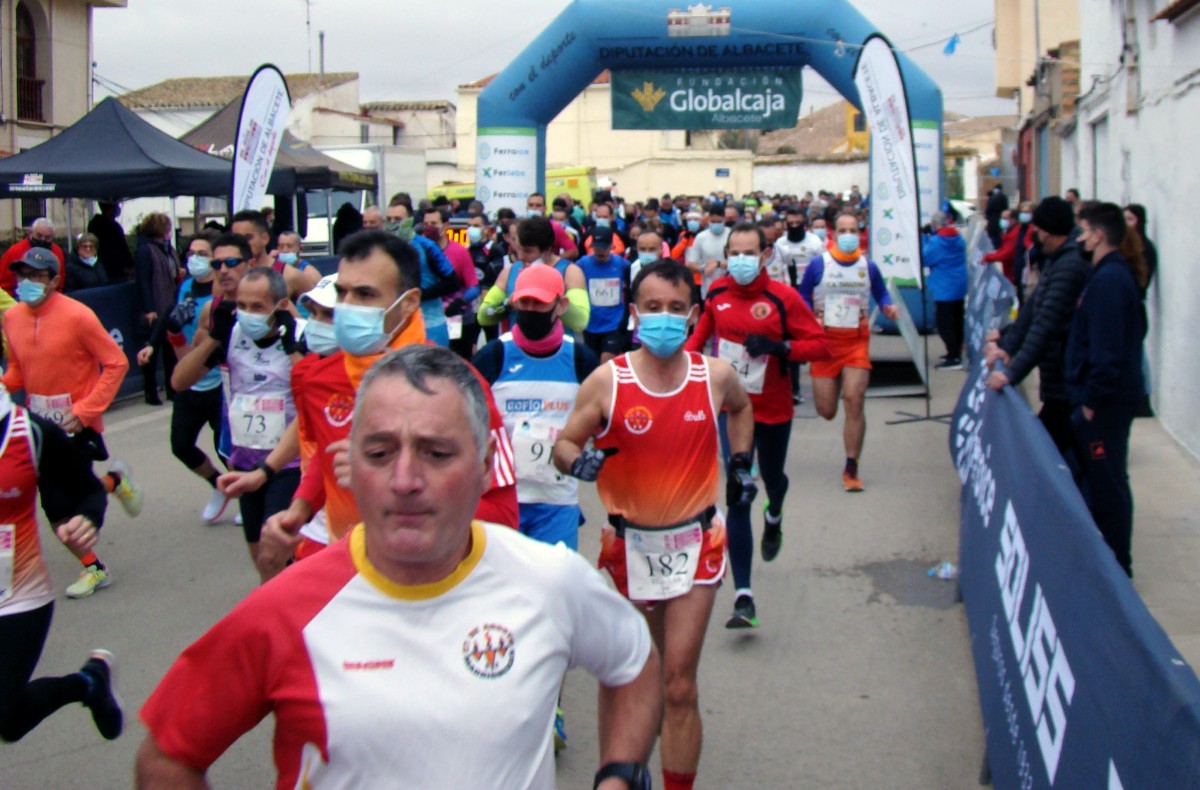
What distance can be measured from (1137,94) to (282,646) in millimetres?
12227

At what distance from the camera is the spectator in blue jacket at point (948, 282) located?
15195 mm

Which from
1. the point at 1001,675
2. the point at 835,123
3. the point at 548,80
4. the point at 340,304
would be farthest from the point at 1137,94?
the point at 835,123

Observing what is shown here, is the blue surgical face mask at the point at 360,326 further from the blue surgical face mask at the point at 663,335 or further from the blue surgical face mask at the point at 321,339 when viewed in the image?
the blue surgical face mask at the point at 663,335

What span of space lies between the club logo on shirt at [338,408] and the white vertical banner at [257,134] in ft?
24.7

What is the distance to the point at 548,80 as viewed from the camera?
60.1ft

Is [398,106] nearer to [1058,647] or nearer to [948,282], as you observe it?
[948,282]

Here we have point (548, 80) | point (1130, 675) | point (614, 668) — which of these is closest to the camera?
point (614, 668)

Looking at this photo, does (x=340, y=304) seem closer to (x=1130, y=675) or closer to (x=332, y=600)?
(x=332, y=600)

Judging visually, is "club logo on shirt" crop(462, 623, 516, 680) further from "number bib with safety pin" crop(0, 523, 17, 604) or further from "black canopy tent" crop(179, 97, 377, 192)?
"black canopy tent" crop(179, 97, 377, 192)

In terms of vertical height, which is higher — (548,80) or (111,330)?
(548,80)

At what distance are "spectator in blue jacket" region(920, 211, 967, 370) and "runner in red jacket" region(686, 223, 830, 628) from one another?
27.9 ft

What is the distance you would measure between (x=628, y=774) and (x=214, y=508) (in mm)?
7067

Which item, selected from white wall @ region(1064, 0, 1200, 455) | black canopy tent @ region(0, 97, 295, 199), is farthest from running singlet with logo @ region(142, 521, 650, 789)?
black canopy tent @ region(0, 97, 295, 199)

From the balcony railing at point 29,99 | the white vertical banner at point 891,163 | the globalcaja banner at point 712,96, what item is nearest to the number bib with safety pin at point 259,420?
the white vertical banner at point 891,163
